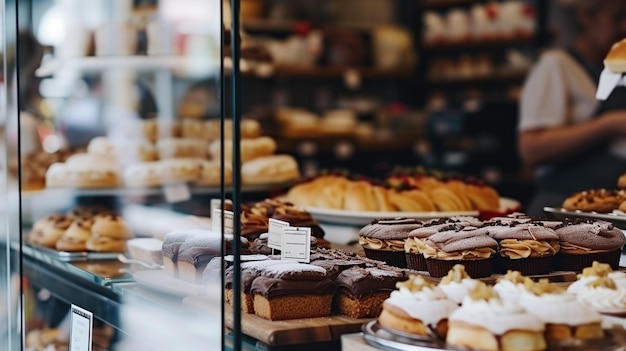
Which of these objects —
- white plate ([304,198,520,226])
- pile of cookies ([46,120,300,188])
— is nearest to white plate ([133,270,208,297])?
white plate ([304,198,520,226])

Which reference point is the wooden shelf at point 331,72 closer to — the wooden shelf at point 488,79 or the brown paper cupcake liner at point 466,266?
the wooden shelf at point 488,79

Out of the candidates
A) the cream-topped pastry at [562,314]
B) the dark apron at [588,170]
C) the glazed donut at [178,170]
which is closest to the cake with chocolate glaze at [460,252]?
the cream-topped pastry at [562,314]

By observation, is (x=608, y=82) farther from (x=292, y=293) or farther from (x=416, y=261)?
(x=292, y=293)

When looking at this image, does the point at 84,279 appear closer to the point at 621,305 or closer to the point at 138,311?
the point at 138,311

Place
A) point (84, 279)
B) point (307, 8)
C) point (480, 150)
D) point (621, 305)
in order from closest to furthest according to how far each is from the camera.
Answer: point (621, 305)
point (84, 279)
point (480, 150)
point (307, 8)

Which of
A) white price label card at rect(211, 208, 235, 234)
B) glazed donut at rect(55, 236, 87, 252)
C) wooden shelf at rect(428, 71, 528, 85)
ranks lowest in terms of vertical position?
glazed donut at rect(55, 236, 87, 252)

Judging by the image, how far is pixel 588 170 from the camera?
4.08 m

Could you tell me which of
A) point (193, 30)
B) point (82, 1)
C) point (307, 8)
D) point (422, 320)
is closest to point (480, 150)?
point (307, 8)

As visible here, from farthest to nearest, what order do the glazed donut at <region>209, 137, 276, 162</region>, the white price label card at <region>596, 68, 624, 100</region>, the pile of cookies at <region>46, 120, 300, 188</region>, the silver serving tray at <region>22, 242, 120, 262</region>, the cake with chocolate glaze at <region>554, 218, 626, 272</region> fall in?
the glazed donut at <region>209, 137, 276, 162</region> → the pile of cookies at <region>46, 120, 300, 188</region> → the silver serving tray at <region>22, 242, 120, 262</region> → the white price label card at <region>596, 68, 624, 100</region> → the cake with chocolate glaze at <region>554, 218, 626, 272</region>

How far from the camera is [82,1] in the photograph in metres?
3.55

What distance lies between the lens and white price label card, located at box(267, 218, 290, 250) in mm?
1956

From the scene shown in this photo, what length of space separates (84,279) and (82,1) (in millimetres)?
1610

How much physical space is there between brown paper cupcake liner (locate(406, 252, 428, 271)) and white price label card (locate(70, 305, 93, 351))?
2.44 ft

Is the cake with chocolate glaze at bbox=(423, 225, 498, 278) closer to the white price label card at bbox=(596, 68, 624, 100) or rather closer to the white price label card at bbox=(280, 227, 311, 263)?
the white price label card at bbox=(280, 227, 311, 263)
